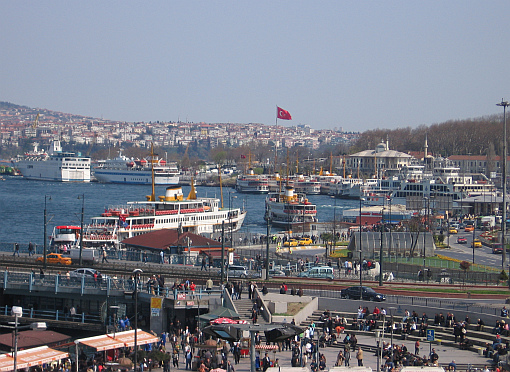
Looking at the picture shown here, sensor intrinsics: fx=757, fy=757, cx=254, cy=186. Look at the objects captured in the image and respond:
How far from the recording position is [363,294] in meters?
21.1

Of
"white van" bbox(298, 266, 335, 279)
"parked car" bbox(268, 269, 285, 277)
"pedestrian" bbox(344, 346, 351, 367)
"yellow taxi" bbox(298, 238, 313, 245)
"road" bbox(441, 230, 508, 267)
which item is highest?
"white van" bbox(298, 266, 335, 279)

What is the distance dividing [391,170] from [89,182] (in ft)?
169

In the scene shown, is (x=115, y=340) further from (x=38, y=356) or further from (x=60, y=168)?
(x=60, y=168)

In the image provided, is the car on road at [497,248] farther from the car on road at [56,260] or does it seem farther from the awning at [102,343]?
the awning at [102,343]

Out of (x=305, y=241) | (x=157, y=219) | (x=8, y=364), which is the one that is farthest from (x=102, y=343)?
(x=157, y=219)

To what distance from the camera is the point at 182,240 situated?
31547 millimetres

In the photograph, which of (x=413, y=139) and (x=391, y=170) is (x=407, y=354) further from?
(x=413, y=139)

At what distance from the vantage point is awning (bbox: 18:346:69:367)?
14750 millimetres

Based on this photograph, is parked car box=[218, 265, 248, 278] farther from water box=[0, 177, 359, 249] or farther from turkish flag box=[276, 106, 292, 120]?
turkish flag box=[276, 106, 292, 120]

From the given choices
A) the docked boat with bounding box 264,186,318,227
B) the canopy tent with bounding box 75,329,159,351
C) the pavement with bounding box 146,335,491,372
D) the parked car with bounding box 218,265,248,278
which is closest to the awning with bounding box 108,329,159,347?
the canopy tent with bounding box 75,329,159,351

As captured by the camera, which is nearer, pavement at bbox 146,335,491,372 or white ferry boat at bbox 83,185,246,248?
pavement at bbox 146,335,491,372

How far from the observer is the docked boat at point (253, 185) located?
359ft

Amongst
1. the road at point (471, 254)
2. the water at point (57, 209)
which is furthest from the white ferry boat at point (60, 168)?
the road at point (471, 254)

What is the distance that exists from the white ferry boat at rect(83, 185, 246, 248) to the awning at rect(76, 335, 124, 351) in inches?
770
